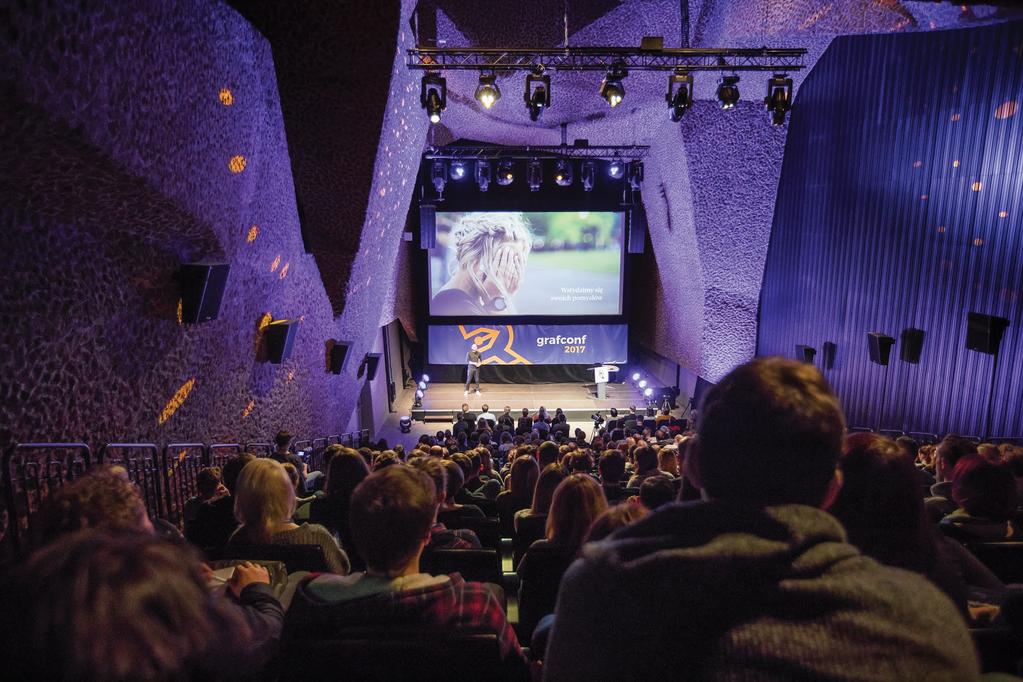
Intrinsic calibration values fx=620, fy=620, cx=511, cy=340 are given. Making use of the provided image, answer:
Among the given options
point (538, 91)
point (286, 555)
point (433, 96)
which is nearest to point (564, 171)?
point (538, 91)

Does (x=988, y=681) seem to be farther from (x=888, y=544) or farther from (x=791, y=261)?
(x=791, y=261)

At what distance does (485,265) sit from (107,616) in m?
16.7

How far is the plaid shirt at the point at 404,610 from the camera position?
154 cm

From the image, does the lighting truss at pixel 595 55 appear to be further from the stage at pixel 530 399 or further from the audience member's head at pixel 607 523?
the stage at pixel 530 399

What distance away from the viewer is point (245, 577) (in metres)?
1.82

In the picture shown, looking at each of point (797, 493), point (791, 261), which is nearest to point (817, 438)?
point (797, 493)

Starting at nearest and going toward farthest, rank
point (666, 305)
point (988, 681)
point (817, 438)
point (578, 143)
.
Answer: point (817, 438) → point (988, 681) → point (578, 143) → point (666, 305)

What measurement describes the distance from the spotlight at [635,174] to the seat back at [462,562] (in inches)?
557

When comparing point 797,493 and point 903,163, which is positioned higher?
point 903,163

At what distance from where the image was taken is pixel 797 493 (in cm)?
101

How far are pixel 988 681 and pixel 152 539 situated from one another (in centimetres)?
181

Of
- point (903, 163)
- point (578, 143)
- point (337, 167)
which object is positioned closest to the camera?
point (337, 167)

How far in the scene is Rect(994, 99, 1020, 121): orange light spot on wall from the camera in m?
7.79

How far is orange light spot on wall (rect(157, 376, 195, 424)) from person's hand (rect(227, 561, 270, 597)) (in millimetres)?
3979
